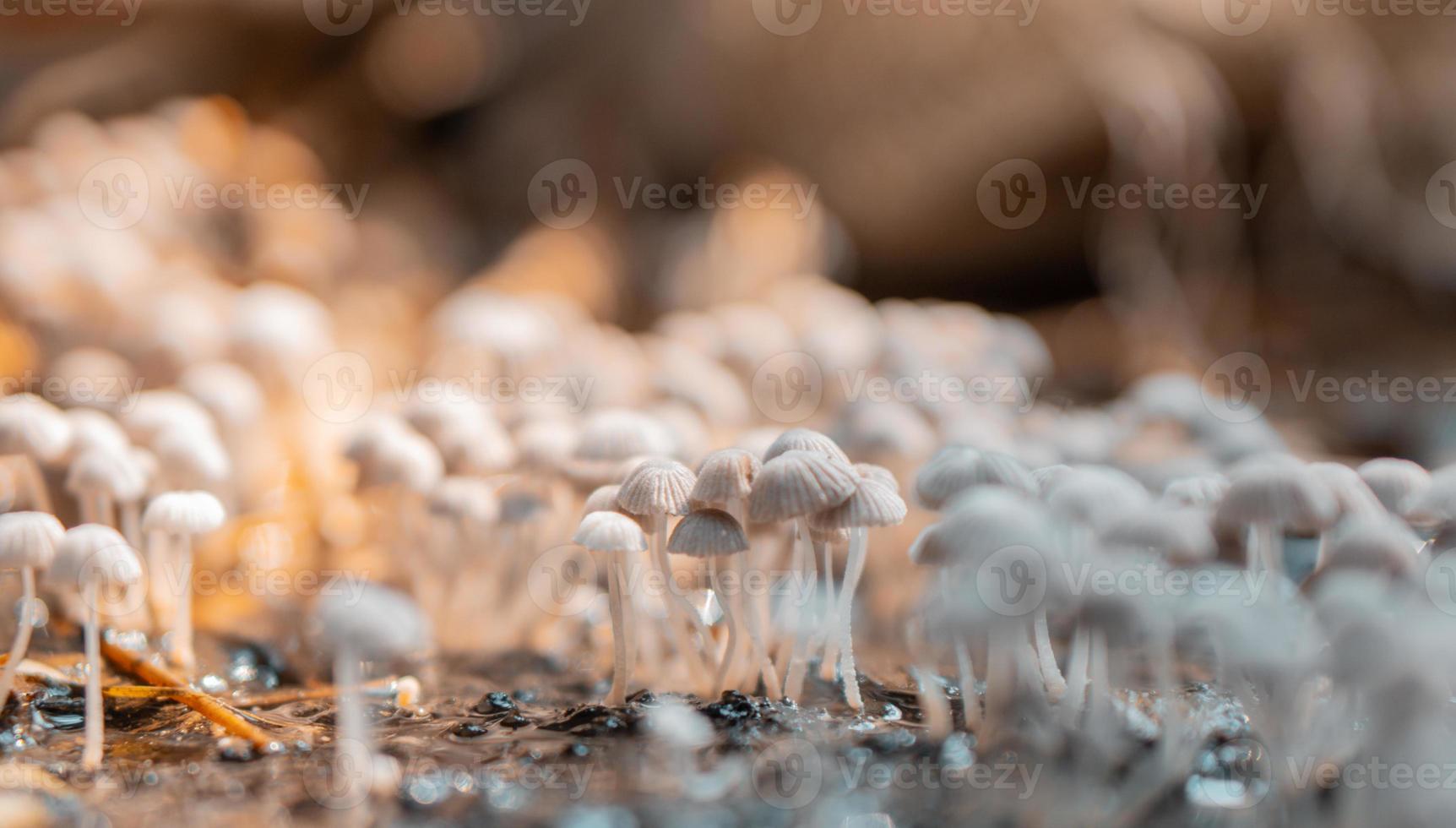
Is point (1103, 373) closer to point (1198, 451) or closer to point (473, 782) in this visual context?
point (1198, 451)

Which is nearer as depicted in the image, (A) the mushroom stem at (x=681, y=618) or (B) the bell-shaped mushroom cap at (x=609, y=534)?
(B) the bell-shaped mushroom cap at (x=609, y=534)

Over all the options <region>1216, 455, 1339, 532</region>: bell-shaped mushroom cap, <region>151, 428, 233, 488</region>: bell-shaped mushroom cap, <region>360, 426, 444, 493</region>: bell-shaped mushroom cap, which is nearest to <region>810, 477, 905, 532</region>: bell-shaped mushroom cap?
<region>1216, 455, 1339, 532</region>: bell-shaped mushroom cap

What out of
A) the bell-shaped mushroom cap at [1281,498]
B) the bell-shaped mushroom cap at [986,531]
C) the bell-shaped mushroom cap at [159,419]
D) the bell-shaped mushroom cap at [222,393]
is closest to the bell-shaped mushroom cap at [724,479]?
the bell-shaped mushroom cap at [986,531]

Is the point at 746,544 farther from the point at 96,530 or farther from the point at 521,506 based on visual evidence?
the point at 96,530

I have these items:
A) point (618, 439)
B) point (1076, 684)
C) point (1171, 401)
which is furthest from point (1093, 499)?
point (1171, 401)

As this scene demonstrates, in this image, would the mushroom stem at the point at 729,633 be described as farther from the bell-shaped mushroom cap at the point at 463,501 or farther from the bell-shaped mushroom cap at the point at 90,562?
the bell-shaped mushroom cap at the point at 90,562

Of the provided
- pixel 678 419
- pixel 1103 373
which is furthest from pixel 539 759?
pixel 1103 373

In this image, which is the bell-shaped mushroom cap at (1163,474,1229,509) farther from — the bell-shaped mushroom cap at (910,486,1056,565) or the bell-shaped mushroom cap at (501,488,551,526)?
the bell-shaped mushroom cap at (501,488,551,526)
